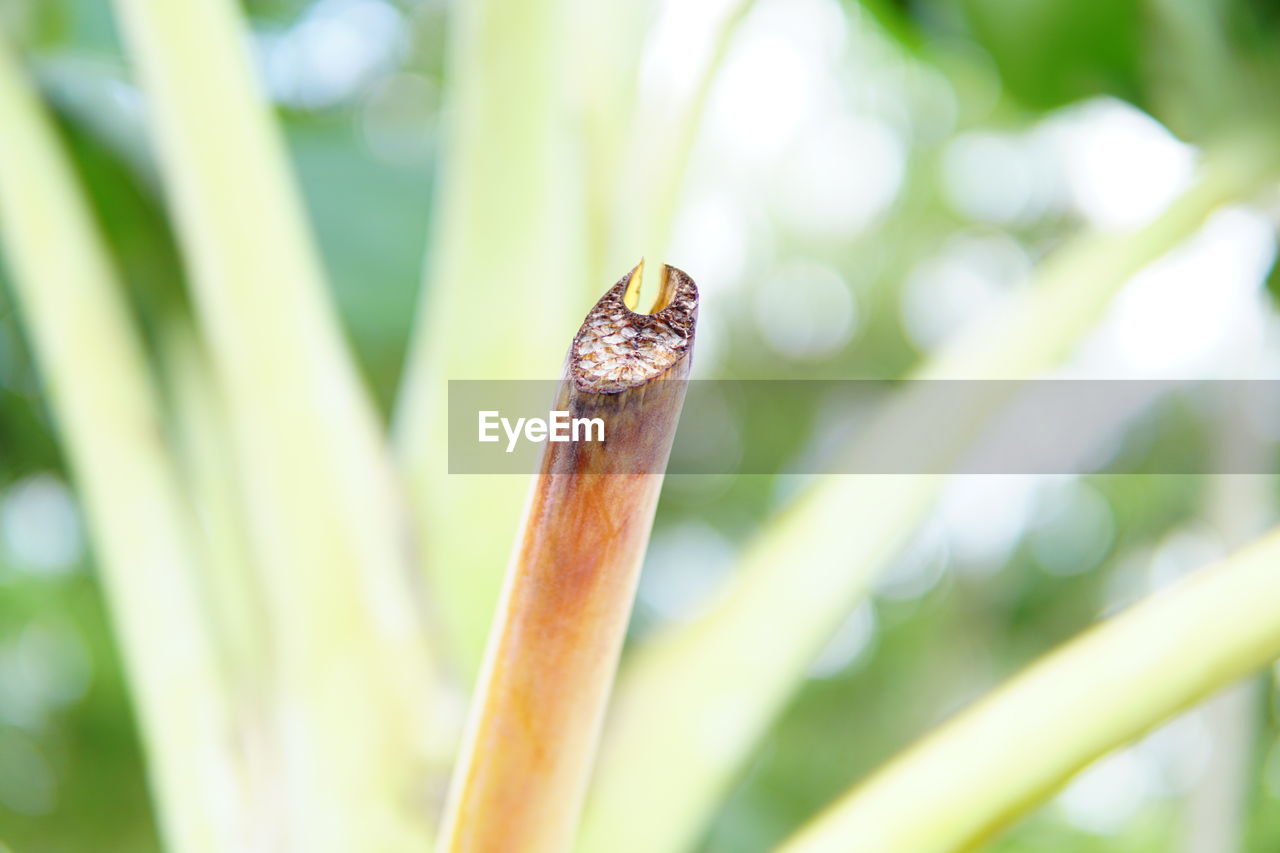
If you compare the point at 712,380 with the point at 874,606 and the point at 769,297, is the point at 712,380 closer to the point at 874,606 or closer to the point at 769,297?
the point at 874,606

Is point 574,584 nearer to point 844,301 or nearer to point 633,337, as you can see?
point 633,337

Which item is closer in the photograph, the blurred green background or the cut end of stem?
the cut end of stem

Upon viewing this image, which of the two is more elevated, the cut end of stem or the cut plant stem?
the cut end of stem

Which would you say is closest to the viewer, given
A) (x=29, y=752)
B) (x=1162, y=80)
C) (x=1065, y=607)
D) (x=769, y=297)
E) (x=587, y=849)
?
(x=587, y=849)

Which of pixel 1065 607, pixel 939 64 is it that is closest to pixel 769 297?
pixel 1065 607

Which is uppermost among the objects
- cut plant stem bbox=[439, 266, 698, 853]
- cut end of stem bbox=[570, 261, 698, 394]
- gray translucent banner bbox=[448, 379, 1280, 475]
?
gray translucent banner bbox=[448, 379, 1280, 475]
